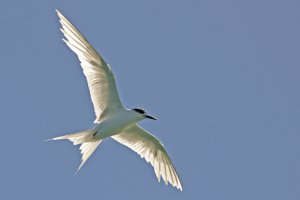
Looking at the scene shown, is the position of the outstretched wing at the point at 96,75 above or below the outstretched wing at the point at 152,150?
above

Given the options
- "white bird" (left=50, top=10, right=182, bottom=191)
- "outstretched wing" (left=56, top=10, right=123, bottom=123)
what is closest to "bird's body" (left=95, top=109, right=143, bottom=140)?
"white bird" (left=50, top=10, right=182, bottom=191)

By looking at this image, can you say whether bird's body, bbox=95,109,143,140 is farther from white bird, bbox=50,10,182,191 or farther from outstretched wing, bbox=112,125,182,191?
outstretched wing, bbox=112,125,182,191

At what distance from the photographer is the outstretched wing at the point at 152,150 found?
59.9 feet

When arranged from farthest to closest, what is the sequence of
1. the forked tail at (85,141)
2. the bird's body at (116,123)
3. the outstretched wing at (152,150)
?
the outstretched wing at (152,150), the bird's body at (116,123), the forked tail at (85,141)

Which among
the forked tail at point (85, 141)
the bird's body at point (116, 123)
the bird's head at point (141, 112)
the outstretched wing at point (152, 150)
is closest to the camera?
the forked tail at point (85, 141)

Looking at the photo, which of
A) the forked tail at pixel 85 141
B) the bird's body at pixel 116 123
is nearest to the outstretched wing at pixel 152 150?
the forked tail at pixel 85 141

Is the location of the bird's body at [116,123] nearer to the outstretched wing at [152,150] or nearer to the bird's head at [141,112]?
the bird's head at [141,112]

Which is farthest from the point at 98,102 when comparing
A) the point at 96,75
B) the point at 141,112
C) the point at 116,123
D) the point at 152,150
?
the point at 152,150

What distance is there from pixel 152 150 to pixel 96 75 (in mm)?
2889

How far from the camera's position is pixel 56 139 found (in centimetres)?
1557

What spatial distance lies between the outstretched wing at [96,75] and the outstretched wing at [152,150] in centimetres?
124

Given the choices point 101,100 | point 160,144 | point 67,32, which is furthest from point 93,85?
point 160,144

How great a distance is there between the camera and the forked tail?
53.6 ft

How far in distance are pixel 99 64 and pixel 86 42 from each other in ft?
1.99
